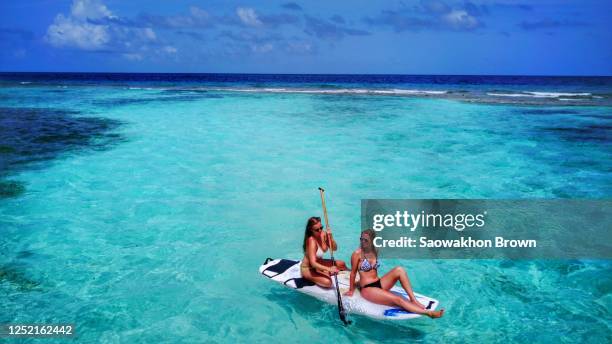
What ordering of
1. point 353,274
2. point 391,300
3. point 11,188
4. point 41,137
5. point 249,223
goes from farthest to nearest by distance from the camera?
point 41,137
point 11,188
point 249,223
point 353,274
point 391,300

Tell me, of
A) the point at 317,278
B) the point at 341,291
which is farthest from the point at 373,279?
the point at 317,278

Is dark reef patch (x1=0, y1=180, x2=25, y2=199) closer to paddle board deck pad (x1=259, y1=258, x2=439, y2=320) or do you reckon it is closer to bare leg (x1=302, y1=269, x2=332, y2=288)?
paddle board deck pad (x1=259, y1=258, x2=439, y2=320)

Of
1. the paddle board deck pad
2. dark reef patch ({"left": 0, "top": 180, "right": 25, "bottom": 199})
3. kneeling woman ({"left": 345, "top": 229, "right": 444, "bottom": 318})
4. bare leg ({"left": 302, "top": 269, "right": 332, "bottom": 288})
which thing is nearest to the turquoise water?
dark reef patch ({"left": 0, "top": 180, "right": 25, "bottom": 199})

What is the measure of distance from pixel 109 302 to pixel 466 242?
23.6 feet

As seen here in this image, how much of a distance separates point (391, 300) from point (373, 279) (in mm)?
414

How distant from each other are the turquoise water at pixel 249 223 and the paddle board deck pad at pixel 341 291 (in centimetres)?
29

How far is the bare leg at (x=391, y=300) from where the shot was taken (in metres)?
5.84

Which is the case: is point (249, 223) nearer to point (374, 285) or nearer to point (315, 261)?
point (315, 261)

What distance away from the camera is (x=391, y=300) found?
19.6 feet

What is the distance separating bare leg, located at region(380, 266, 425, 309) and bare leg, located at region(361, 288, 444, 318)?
103 mm

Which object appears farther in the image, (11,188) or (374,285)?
(11,188)

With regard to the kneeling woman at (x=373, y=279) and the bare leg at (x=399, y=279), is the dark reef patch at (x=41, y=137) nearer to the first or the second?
the kneeling woman at (x=373, y=279)

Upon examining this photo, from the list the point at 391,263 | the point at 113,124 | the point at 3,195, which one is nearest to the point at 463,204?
the point at 391,263

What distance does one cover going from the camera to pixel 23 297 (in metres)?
7.09
